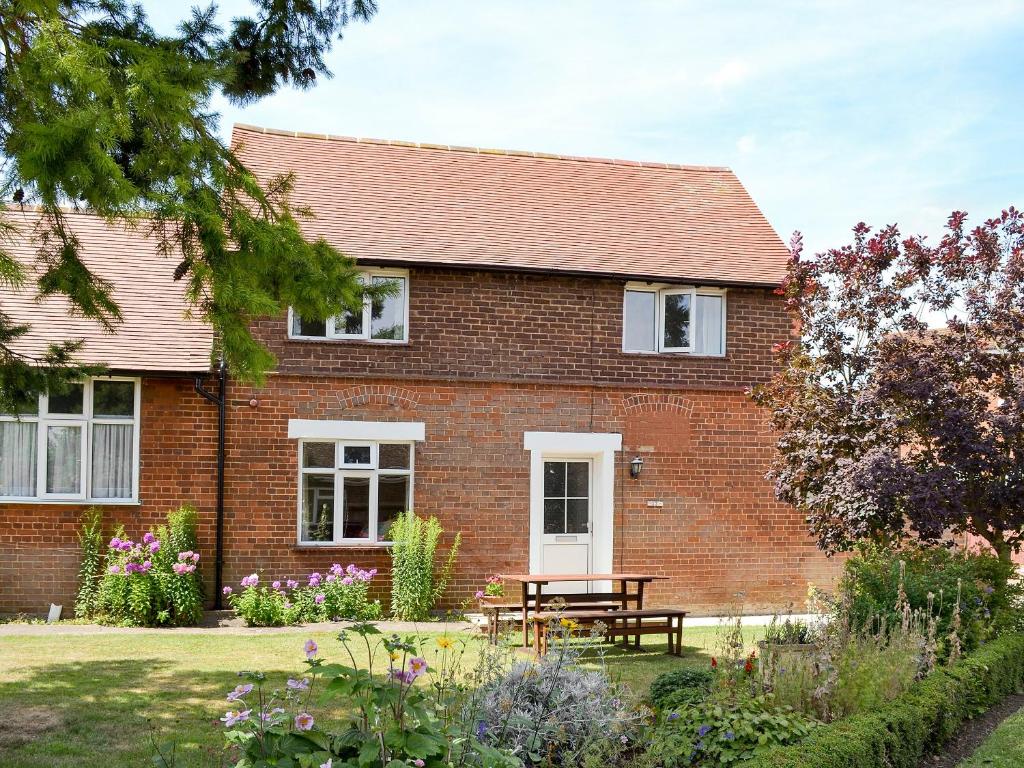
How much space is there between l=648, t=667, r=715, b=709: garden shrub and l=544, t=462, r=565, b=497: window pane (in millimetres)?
8176

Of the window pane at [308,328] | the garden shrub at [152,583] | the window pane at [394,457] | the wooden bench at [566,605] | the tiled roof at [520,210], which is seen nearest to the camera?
the wooden bench at [566,605]

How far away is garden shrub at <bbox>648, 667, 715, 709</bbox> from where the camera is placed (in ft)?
23.2

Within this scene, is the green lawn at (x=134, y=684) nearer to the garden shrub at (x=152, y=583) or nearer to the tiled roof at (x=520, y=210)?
the garden shrub at (x=152, y=583)

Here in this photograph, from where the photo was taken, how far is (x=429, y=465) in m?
15.2

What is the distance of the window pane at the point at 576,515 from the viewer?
15898 millimetres

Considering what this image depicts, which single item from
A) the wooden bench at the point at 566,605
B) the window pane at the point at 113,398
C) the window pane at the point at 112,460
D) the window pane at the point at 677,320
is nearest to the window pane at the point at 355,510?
the wooden bench at the point at 566,605

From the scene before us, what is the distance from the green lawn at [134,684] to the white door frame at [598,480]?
1967 mm

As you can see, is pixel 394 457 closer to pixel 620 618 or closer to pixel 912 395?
pixel 620 618

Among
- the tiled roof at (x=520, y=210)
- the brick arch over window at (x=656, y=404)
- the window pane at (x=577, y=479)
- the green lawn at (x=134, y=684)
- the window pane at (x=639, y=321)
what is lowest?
the green lawn at (x=134, y=684)

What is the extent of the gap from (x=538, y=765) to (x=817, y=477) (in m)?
7.52

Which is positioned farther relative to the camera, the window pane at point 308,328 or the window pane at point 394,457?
the window pane at point 394,457

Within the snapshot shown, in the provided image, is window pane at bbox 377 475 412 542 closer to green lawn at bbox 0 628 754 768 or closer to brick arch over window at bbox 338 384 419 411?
brick arch over window at bbox 338 384 419 411

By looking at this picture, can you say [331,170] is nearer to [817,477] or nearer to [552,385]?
[552,385]

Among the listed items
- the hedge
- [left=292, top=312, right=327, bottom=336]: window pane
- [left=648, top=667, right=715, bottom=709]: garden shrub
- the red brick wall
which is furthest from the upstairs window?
[left=648, top=667, right=715, bottom=709]: garden shrub
